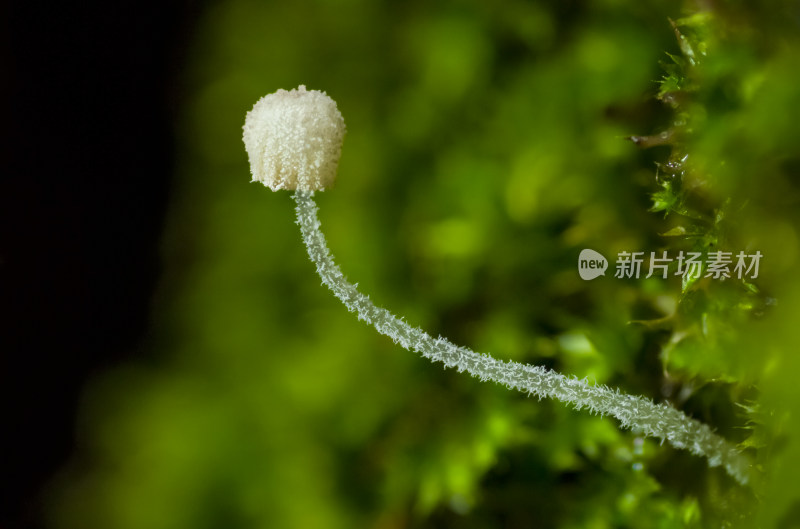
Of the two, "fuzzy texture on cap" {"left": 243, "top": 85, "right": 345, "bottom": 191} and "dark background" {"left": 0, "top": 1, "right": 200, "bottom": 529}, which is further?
"dark background" {"left": 0, "top": 1, "right": 200, "bottom": 529}

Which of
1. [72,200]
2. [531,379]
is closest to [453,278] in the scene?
[531,379]

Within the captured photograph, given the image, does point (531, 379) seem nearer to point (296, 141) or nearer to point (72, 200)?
point (296, 141)

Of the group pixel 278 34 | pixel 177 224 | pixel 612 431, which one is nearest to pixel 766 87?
pixel 612 431

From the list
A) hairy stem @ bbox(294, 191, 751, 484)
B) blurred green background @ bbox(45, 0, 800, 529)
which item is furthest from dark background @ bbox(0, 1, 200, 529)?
hairy stem @ bbox(294, 191, 751, 484)

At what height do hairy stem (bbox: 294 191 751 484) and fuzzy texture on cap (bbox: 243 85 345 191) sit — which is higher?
fuzzy texture on cap (bbox: 243 85 345 191)

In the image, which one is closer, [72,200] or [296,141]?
[296,141]

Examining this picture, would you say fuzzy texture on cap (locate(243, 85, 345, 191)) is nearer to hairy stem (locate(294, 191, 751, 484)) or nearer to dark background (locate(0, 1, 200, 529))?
hairy stem (locate(294, 191, 751, 484))
